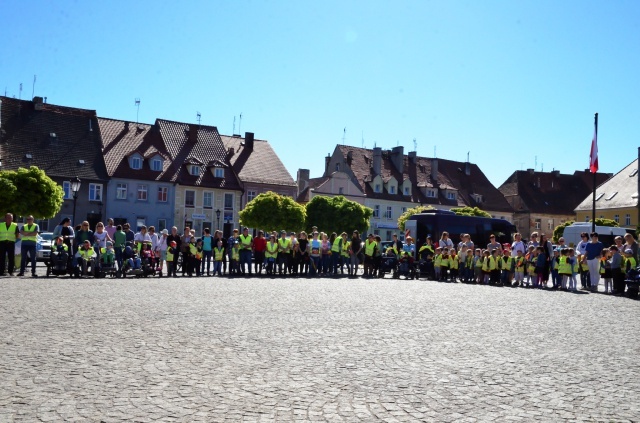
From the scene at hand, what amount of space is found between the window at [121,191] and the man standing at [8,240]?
128 feet

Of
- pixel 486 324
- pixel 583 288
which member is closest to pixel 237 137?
pixel 583 288

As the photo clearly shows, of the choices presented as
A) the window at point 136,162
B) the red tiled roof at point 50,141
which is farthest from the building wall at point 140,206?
the red tiled roof at point 50,141

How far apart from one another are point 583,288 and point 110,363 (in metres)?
21.9

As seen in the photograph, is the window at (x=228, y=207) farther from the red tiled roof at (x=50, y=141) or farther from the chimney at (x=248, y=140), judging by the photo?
the red tiled roof at (x=50, y=141)

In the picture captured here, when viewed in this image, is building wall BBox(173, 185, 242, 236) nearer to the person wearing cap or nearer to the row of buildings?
the row of buildings

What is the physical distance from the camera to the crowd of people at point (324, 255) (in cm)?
2291

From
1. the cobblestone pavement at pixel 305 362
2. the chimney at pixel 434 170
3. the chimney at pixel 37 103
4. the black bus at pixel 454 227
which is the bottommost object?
the cobblestone pavement at pixel 305 362

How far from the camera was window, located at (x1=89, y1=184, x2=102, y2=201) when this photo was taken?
194 ft

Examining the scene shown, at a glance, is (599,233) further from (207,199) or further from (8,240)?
(8,240)

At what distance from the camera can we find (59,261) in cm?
2239

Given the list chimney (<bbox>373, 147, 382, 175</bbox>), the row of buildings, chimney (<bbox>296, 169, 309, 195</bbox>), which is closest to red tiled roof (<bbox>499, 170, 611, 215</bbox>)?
the row of buildings

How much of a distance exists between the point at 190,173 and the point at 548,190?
172 feet

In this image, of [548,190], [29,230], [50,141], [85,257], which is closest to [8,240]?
[29,230]

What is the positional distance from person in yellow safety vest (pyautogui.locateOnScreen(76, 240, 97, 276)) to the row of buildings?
119 ft
